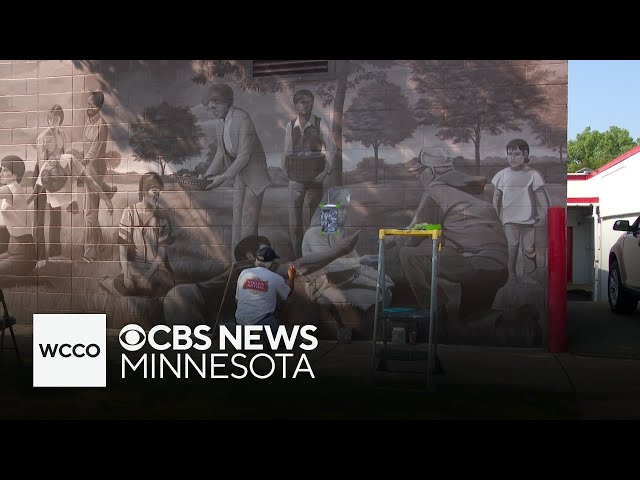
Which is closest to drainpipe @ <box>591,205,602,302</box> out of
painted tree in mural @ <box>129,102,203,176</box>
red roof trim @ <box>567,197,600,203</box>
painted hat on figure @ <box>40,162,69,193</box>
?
red roof trim @ <box>567,197,600,203</box>

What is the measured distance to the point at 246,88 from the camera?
401 inches

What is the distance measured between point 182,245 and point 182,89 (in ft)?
7.27

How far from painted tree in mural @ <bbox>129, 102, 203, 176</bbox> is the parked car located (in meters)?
6.58

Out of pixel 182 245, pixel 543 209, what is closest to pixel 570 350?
pixel 543 209

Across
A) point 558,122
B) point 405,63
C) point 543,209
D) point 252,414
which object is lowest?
point 252,414

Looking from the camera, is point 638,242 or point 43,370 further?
point 638,242

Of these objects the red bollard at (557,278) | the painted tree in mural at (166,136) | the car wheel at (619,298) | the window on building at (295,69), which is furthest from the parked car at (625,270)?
the painted tree in mural at (166,136)

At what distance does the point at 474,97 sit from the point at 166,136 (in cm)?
431

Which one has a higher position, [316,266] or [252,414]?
[316,266]

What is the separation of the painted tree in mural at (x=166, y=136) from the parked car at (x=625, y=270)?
21.6 ft

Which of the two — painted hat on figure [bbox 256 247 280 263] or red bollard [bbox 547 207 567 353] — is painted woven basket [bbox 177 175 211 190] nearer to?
painted hat on figure [bbox 256 247 280 263]

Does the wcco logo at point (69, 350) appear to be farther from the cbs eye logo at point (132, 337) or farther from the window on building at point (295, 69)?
the window on building at point (295, 69)

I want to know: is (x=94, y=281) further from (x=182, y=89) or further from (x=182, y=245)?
(x=182, y=89)

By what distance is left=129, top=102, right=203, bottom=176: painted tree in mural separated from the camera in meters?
10.4
